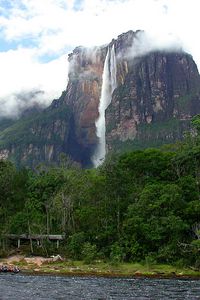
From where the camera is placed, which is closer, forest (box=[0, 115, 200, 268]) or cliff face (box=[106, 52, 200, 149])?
forest (box=[0, 115, 200, 268])

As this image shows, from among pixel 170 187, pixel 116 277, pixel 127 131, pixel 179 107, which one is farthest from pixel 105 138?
pixel 116 277

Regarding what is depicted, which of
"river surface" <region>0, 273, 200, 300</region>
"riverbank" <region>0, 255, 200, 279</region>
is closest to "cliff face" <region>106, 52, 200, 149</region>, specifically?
"riverbank" <region>0, 255, 200, 279</region>

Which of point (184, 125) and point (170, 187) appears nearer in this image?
point (170, 187)

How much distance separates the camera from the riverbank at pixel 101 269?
168 feet

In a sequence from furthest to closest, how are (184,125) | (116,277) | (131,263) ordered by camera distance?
(184,125), (131,263), (116,277)

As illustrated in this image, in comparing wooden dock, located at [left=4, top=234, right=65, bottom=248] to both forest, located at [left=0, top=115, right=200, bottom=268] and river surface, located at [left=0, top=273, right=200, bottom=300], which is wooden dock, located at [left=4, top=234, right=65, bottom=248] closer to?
forest, located at [left=0, top=115, right=200, bottom=268]

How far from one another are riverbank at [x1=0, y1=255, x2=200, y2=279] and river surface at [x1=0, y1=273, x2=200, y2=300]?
3.73m

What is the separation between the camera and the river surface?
35.7 metres

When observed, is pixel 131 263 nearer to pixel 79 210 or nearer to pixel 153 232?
pixel 153 232

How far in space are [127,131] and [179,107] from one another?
69.1ft

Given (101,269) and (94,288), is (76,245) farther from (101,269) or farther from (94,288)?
(94,288)

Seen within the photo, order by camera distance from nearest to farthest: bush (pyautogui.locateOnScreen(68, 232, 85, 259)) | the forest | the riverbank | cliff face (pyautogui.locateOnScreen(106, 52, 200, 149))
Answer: the riverbank < the forest < bush (pyautogui.locateOnScreen(68, 232, 85, 259)) < cliff face (pyautogui.locateOnScreen(106, 52, 200, 149))

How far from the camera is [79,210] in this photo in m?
69.9

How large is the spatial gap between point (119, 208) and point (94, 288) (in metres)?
26.4
